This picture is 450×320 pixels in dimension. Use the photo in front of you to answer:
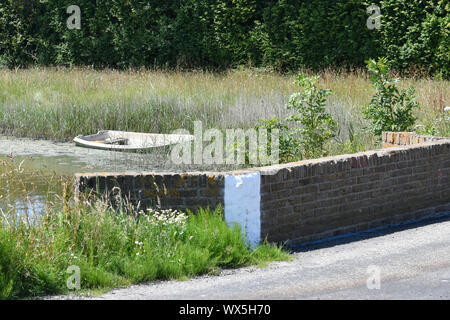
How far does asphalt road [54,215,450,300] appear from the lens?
595 centimetres

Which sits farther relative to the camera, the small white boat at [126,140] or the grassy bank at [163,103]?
the grassy bank at [163,103]

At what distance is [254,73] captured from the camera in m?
22.3

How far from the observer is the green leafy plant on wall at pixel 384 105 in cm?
1066

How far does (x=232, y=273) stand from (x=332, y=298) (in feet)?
3.91

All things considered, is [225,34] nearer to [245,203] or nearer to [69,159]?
[69,159]

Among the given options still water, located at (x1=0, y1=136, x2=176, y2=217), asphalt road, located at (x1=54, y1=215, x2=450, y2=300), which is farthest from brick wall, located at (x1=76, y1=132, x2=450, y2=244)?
still water, located at (x1=0, y1=136, x2=176, y2=217)

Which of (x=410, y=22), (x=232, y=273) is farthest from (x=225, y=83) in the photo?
(x=232, y=273)

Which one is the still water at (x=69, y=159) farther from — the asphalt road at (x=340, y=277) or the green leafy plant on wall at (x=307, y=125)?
the asphalt road at (x=340, y=277)

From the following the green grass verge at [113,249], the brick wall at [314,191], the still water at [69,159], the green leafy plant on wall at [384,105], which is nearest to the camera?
the green grass verge at [113,249]

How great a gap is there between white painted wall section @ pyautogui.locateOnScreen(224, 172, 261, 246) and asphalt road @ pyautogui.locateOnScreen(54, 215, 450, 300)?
0.51 meters

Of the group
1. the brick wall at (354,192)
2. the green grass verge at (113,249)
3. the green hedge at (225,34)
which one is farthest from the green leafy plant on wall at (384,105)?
the green hedge at (225,34)

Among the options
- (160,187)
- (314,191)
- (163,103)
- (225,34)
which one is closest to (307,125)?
(314,191)

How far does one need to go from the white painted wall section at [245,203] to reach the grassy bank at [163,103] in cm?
579

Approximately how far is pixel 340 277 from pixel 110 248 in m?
2.13
